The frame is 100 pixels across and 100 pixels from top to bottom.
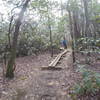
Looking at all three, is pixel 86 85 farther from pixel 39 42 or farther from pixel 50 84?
pixel 39 42

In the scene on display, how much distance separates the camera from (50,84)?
13.4 ft

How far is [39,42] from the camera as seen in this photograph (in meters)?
11.0

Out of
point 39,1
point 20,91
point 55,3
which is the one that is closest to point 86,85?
point 20,91

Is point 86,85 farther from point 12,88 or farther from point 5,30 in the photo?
point 5,30

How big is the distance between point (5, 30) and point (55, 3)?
392cm

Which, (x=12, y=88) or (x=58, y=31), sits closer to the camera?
(x=12, y=88)

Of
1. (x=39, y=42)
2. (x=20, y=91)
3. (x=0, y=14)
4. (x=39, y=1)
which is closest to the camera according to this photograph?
(x=20, y=91)

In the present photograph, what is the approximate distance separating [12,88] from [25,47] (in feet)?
19.3

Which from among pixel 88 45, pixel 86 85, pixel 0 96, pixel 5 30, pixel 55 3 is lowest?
pixel 0 96

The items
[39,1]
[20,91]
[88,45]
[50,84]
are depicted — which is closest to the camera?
[20,91]

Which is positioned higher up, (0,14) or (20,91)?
(0,14)

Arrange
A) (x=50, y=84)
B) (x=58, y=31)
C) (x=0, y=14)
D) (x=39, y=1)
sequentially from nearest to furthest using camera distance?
(x=50, y=84)
(x=39, y=1)
(x=0, y=14)
(x=58, y=31)

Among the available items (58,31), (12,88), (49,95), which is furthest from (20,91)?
(58,31)

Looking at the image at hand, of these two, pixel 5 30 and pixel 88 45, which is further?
pixel 5 30
